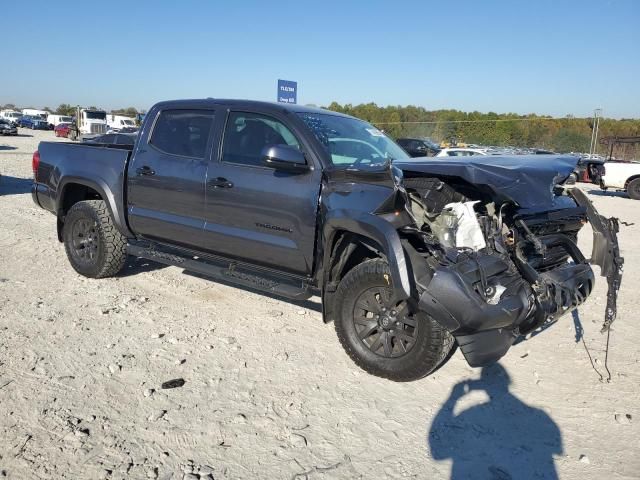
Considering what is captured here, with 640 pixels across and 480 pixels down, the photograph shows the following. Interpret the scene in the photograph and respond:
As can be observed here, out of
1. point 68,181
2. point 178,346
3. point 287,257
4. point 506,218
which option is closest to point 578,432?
point 506,218

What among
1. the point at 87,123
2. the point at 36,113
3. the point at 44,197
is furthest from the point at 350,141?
the point at 36,113

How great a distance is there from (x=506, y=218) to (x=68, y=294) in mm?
4025

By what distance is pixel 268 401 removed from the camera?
3.34 meters

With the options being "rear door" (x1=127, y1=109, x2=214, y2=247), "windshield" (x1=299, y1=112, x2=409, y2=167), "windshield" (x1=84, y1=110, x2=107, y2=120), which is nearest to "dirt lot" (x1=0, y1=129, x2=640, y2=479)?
"rear door" (x1=127, y1=109, x2=214, y2=247)

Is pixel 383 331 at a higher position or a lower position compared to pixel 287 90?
lower

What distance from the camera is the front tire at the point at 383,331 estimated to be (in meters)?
3.40

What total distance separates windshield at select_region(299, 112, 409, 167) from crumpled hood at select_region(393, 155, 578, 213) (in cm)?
73

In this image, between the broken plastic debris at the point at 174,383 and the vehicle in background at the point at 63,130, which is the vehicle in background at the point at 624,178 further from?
the vehicle in background at the point at 63,130

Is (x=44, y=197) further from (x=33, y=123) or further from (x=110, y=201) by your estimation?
(x=33, y=123)

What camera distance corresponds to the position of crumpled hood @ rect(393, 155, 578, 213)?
3162 mm

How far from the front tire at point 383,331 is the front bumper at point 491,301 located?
0.26 metres

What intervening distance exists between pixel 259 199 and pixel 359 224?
3.28ft

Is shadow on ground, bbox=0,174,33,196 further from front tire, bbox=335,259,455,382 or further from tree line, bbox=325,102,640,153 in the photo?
tree line, bbox=325,102,640,153

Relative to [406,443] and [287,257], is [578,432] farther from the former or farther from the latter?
[287,257]
